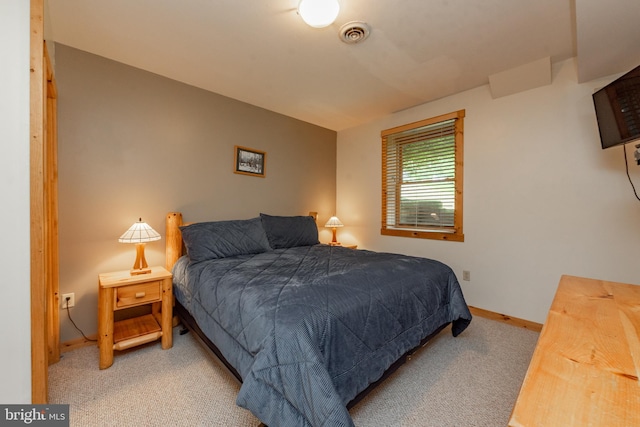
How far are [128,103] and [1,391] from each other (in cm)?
224

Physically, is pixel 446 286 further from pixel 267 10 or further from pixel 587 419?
pixel 267 10

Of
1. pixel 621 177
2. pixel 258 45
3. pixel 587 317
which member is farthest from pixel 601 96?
pixel 258 45

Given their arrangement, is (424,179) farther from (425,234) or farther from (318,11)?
(318,11)

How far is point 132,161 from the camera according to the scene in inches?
97.2

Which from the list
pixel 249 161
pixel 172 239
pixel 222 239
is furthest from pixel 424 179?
pixel 172 239

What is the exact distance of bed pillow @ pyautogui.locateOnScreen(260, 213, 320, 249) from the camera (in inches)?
121

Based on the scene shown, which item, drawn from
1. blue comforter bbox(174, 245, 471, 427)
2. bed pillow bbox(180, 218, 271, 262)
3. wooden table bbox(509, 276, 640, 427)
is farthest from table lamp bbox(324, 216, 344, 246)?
wooden table bbox(509, 276, 640, 427)

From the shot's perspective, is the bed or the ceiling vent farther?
the ceiling vent

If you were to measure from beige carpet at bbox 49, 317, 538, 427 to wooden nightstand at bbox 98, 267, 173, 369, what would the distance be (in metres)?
0.14

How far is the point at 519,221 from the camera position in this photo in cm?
262

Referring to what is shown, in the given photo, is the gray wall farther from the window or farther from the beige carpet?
the window

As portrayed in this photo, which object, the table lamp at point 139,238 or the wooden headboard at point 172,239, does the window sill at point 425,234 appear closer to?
the wooden headboard at point 172,239
